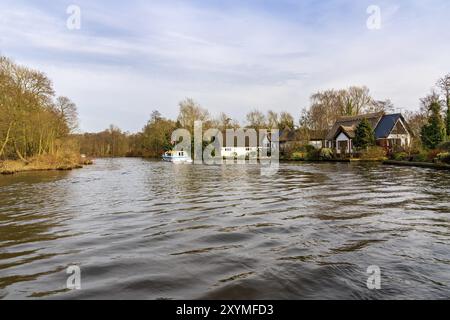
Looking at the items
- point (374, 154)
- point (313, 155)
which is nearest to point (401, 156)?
point (374, 154)

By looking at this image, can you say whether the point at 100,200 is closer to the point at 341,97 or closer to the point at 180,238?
the point at 180,238

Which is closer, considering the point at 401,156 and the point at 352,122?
the point at 401,156

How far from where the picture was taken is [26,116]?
109 feet

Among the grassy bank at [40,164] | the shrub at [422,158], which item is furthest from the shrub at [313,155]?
the grassy bank at [40,164]

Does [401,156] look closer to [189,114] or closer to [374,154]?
[374,154]

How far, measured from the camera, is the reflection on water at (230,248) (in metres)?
4.68

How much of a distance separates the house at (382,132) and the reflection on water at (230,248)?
39261 mm

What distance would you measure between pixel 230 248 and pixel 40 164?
110 ft

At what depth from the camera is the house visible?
4869 centimetres

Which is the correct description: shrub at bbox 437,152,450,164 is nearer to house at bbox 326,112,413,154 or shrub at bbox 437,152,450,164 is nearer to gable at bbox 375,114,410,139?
house at bbox 326,112,413,154

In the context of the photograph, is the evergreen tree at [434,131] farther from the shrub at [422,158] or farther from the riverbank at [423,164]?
the riverbank at [423,164]

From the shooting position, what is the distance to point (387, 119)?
50656 millimetres

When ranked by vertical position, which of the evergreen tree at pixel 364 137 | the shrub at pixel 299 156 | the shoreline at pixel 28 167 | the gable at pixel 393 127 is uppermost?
the gable at pixel 393 127

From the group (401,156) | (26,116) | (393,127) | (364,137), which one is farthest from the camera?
(393,127)
